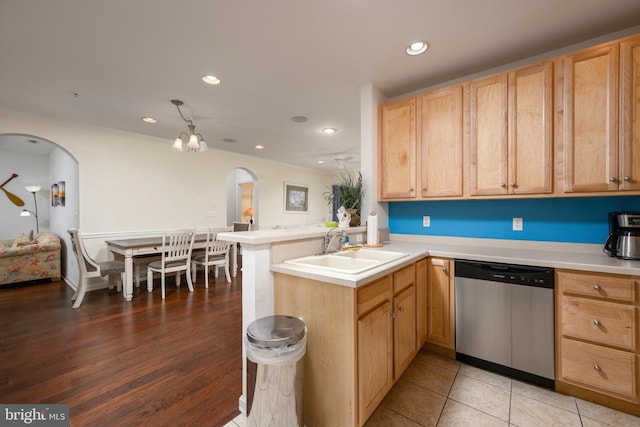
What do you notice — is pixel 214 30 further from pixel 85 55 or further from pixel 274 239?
pixel 274 239

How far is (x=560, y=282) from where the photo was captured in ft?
5.44

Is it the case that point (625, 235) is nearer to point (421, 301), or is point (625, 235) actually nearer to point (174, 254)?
point (421, 301)

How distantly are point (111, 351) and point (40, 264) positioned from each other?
12.2 feet

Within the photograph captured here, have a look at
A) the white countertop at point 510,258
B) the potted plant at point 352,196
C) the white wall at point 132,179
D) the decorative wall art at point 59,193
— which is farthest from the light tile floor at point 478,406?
the decorative wall art at point 59,193

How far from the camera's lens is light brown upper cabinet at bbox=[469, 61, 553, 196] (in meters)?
1.92

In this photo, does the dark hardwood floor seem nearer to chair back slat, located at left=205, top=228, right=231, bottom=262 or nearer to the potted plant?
chair back slat, located at left=205, top=228, right=231, bottom=262

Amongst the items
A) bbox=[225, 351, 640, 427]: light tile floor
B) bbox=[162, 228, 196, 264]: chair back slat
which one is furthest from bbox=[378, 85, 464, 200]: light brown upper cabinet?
bbox=[162, 228, 196, 264]: chair back slat

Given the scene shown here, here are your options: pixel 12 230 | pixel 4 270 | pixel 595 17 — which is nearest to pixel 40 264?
pixel 4 270

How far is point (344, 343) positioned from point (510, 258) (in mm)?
1390

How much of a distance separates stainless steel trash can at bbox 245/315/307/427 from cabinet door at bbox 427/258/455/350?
129 cm

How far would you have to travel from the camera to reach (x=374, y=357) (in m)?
1.41

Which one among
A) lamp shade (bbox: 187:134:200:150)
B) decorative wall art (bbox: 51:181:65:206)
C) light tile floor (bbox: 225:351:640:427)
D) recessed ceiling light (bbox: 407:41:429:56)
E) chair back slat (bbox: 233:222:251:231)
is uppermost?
recessed ceiling light (bbox: 407:41:429:56)

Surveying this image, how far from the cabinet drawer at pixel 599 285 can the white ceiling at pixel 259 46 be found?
5.52ft

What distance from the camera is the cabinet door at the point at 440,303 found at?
2055mm
